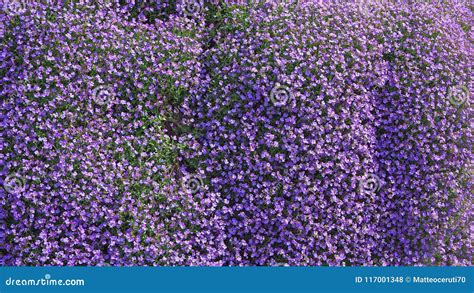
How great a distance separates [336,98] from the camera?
6.27 metres

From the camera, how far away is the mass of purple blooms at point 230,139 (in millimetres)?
5738

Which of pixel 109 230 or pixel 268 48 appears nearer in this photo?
pixel 109 230

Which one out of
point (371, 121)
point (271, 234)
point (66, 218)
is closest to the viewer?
point (66, 218)

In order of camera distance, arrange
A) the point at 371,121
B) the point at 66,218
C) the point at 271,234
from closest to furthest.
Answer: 1. the point at 66,218
2. the point at 271,234
3. the point at 371,121

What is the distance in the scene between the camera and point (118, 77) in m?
6.22

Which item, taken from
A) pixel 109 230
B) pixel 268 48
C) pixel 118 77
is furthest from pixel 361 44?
pixel 109 230

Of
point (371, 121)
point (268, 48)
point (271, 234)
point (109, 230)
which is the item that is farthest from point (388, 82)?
point (109, 230)

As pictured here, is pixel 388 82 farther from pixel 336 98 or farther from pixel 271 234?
pixel 271 234

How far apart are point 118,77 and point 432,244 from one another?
3117mm

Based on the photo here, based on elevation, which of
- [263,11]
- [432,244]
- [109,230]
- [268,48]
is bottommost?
[432,244]

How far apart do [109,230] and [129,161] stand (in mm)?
621

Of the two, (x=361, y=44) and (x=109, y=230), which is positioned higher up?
(x=361, y=44)

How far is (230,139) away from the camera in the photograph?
621 cm

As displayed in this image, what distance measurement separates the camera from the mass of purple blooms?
18.8 ft
